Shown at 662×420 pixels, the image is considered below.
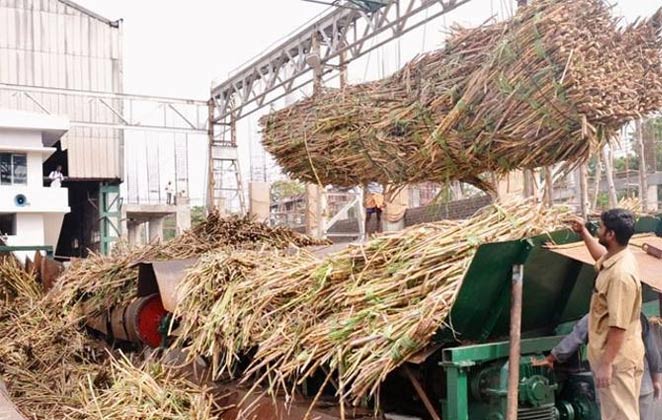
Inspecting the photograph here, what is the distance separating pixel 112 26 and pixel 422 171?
23.0 meters

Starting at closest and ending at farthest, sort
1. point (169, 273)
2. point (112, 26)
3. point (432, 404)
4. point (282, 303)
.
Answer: point (432, 404) < point (282, 303) < point (169, 273) < point (112, 26)

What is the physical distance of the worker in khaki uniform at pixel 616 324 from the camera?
2.70 metres

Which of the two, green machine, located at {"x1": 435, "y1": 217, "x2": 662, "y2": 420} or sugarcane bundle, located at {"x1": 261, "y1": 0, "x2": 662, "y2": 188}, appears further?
sugarcane bundle, located at {"x1": 261, "y1": 0, "x2": 662, "y2": 188}

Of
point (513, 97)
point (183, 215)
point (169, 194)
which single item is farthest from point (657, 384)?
point (169, 194)

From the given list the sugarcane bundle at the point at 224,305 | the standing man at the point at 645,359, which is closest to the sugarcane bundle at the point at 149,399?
the sugarcane bundle at the point at 224,305

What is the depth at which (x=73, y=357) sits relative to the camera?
243 inches

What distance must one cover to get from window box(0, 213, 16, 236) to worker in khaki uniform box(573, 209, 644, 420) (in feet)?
62.7

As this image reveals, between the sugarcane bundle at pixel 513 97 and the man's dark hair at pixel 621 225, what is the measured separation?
0.76 meters

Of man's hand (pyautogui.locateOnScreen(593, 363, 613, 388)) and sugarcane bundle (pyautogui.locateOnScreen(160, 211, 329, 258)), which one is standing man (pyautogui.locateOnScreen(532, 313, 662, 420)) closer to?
man's hand (pyautogui.locateOnScreen(593, 363, 613, 388))

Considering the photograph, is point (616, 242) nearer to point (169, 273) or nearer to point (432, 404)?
point (432, 404)

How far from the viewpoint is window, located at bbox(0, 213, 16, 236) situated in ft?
62.5

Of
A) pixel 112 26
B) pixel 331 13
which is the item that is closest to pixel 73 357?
pixel 331 13

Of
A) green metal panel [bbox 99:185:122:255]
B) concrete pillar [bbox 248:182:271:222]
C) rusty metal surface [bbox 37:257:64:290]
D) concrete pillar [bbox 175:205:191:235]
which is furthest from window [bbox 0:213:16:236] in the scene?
rusty metal surface [bbox 37:257:64:290]

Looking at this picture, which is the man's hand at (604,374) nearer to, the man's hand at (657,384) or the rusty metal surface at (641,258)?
the rusty metal surface at (641,258)
